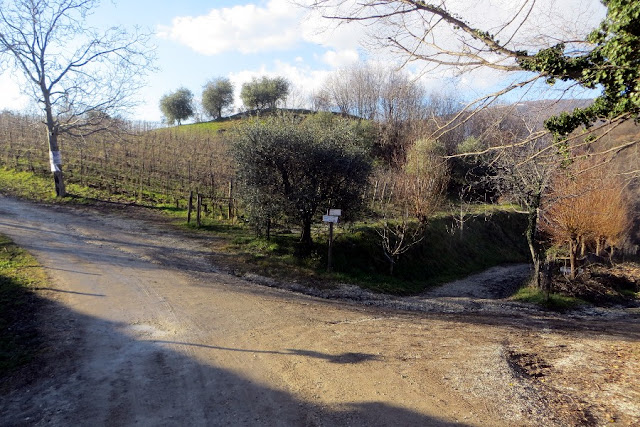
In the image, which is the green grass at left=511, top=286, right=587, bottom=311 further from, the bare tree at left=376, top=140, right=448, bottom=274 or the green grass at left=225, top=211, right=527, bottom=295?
the bare tree at left=376, top=140, right=448, bottom=274

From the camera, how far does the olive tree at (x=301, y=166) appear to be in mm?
13500

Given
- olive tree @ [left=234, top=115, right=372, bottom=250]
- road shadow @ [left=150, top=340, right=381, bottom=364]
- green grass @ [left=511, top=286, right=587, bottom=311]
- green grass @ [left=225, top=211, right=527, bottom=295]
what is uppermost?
olive tree @ [left=234, top=115, right=372, bottom=250]

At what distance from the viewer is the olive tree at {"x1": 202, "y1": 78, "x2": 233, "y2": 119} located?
5241 centimetres

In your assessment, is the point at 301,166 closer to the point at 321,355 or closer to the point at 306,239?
the point at 306,239

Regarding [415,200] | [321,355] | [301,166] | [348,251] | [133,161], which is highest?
[133,161]

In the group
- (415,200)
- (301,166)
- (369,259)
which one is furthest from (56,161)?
(415,200)

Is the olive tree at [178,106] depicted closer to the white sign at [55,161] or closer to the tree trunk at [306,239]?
the white sign at [55,161]

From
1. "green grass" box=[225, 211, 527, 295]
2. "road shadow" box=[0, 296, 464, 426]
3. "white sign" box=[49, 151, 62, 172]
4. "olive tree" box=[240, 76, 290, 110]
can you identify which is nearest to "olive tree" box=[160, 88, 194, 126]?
"olive tree" box=[240, 76, 290, 110]

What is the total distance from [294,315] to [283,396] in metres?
3.37

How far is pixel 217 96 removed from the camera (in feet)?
172

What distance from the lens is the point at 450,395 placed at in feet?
Answer: 16.8

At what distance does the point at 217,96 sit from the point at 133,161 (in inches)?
1100

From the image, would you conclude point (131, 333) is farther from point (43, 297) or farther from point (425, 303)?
point (425, 303)

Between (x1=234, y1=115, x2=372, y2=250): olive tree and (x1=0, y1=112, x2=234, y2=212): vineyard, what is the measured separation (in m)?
4.39
